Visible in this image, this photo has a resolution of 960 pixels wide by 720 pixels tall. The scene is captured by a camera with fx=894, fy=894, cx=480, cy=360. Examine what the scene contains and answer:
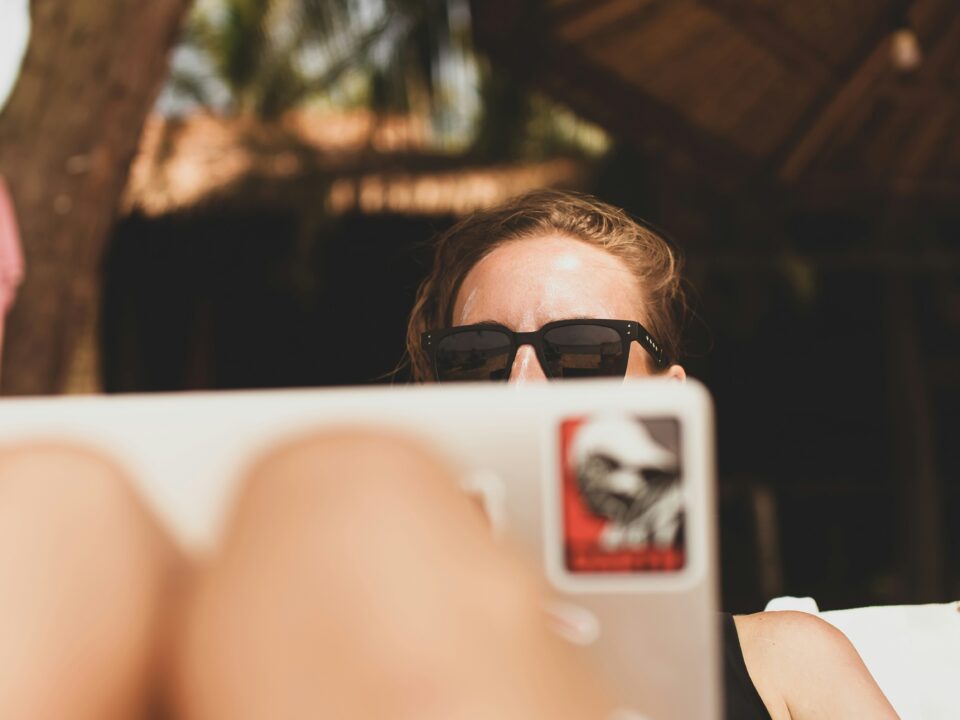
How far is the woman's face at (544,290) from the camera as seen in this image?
117cm

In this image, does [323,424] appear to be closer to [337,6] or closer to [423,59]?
[423,59]

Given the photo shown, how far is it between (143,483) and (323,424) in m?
0.10

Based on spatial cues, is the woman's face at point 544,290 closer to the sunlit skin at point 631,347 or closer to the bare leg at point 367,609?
the sunlit skin at point 631,347

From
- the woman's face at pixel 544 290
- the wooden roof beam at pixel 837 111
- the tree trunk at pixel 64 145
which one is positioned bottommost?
the woman's face at pixel 544 290

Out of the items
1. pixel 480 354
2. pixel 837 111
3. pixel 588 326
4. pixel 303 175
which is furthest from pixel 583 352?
pixel 303 175

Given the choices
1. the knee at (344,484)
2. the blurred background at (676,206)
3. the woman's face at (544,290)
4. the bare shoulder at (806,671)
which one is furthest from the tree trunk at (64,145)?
the knee at (344,484)

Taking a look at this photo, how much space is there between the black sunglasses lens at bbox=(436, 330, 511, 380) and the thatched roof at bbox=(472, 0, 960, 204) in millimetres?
1513

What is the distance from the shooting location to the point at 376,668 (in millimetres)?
406

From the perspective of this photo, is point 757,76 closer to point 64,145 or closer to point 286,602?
point 64,145

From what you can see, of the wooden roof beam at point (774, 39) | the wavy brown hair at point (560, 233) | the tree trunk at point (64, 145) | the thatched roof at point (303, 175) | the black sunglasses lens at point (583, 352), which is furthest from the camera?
the thatched roof at point (303, 175)

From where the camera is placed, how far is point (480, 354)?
1157 mm

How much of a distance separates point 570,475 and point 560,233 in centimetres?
88

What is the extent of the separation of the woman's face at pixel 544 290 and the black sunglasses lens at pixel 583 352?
0.08ft

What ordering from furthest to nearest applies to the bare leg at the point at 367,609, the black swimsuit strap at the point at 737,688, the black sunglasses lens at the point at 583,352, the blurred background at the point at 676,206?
the blurred background at the point at 676,206, the black sunglasses lens at the point at 583,352, the black swimsuit strap at the point at 737,688, the bare leg at the point at 367,609
